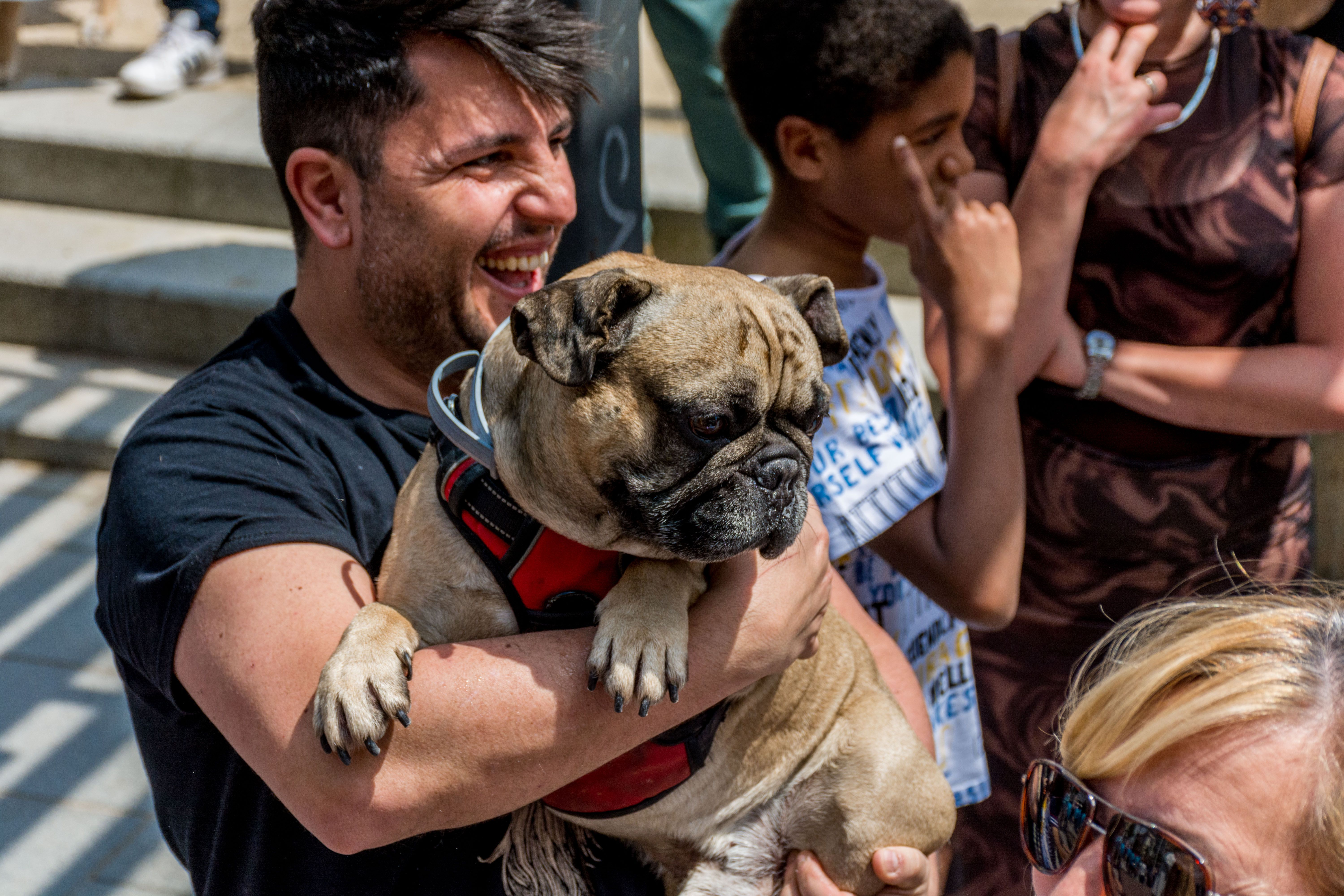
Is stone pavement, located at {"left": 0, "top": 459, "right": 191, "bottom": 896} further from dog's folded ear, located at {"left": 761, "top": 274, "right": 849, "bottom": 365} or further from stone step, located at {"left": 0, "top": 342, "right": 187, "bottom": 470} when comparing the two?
dog's folded ear, located at {"left": 761, "top": 274, "right": 849, "bottom": 365}

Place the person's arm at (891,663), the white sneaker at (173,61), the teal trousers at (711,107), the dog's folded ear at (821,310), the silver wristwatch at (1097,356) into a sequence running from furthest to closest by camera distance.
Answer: the white sneaker at (173,61) < the teal trousers at (711,107) < the silver wristwatch at (1097,356) < the person's arm at (891,663) < the dog's folded ear at (821,310)

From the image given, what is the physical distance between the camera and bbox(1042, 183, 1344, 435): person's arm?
280 centimetres

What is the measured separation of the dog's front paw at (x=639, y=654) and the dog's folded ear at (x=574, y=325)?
36cm

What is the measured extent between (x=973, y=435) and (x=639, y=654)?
3.63ft

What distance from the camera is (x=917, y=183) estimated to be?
2.63m

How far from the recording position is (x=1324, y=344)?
2854mm

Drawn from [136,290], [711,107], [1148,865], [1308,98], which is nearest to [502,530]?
[1148,865]

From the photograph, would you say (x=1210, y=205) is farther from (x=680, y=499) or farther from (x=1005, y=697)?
(x=680, y=499)

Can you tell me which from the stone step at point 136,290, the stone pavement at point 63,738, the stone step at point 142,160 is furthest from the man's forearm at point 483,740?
the stone step at point 142,160

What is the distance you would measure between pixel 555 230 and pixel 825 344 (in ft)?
1.98

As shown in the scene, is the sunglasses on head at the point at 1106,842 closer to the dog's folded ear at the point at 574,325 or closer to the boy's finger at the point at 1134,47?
the dog's folded ear at the point at 574,325

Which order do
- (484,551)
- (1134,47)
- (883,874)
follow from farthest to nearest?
(1134,47) < (883,874) < (484,551)

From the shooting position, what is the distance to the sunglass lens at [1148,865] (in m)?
1.40

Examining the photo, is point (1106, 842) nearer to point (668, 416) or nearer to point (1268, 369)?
point (668, 416)
